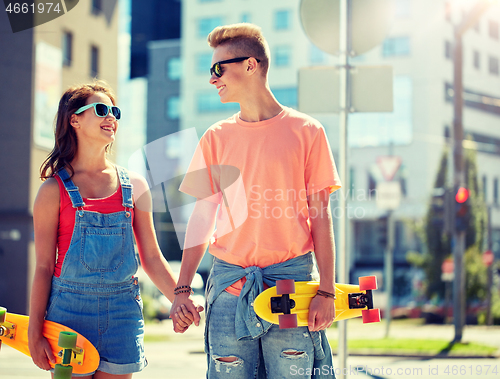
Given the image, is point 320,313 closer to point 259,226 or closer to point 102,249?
point 259,226

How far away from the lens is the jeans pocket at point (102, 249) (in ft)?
7.89

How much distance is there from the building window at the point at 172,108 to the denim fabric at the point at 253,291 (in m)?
42.1

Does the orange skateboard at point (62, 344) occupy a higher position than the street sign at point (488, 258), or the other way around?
the orange skateboard at point (62, 344)

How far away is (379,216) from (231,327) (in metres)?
37.3

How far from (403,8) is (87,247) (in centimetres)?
4090

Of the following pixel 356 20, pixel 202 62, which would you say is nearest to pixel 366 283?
pixel 356 20

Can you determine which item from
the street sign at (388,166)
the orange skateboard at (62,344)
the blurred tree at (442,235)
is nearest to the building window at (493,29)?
the blurred tree at (442,235)

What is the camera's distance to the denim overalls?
7.84 ft

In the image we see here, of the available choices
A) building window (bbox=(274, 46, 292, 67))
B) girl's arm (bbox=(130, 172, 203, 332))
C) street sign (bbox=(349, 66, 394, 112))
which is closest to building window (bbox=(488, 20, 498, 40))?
building window (bbox=(274, 46, 292, 67))

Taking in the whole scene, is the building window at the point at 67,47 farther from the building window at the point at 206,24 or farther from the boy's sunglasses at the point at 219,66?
the building window at the point at 206,24

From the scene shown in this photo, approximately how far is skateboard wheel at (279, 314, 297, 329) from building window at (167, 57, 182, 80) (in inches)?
1672

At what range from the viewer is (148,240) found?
2.67 meters

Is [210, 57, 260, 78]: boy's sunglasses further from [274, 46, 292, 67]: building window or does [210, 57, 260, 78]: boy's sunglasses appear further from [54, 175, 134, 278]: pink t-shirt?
[274, 46, 292, 67]: building window

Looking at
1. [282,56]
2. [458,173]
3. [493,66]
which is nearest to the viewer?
[458,173]
